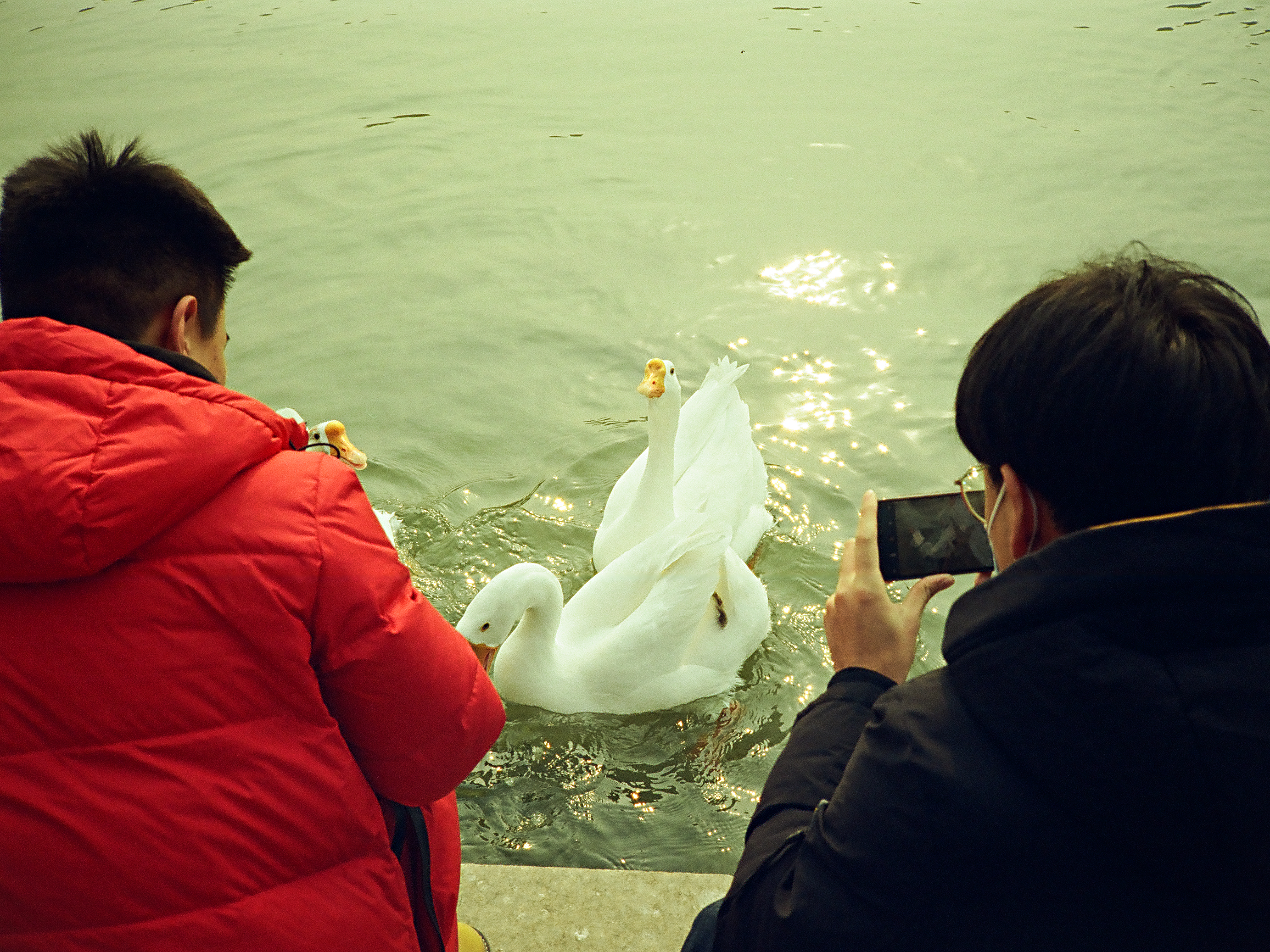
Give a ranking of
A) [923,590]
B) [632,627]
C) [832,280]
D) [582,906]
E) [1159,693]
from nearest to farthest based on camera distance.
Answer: [1159,693] → [923,590] → [582,906] → [632,627] → [832,280]

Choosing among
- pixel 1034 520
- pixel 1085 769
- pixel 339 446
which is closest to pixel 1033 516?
pixel 1034 520

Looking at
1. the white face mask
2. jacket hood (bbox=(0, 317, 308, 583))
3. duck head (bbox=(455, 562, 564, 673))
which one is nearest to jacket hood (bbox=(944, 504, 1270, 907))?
the white face mask

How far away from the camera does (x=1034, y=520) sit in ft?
4.29

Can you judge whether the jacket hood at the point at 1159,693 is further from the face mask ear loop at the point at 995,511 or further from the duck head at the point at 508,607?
the duck head at the point at 508,607

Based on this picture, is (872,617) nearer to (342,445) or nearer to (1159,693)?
(1159,693)

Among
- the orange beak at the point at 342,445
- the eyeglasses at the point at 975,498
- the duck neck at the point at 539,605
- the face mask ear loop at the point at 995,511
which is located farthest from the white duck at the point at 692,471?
the face mask ear loop at the point at 995,511

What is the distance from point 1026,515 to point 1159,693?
0.98 ft

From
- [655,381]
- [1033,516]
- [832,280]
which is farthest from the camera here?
[832,280]

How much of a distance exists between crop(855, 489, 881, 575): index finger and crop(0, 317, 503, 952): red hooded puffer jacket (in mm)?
809

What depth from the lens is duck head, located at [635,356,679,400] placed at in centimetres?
394

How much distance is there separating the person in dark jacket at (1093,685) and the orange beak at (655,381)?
262 centimetres

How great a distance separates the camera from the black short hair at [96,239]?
69.8 inches

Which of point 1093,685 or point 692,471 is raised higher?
point 1093,685

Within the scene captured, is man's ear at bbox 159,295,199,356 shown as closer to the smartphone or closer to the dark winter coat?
the smartphone
